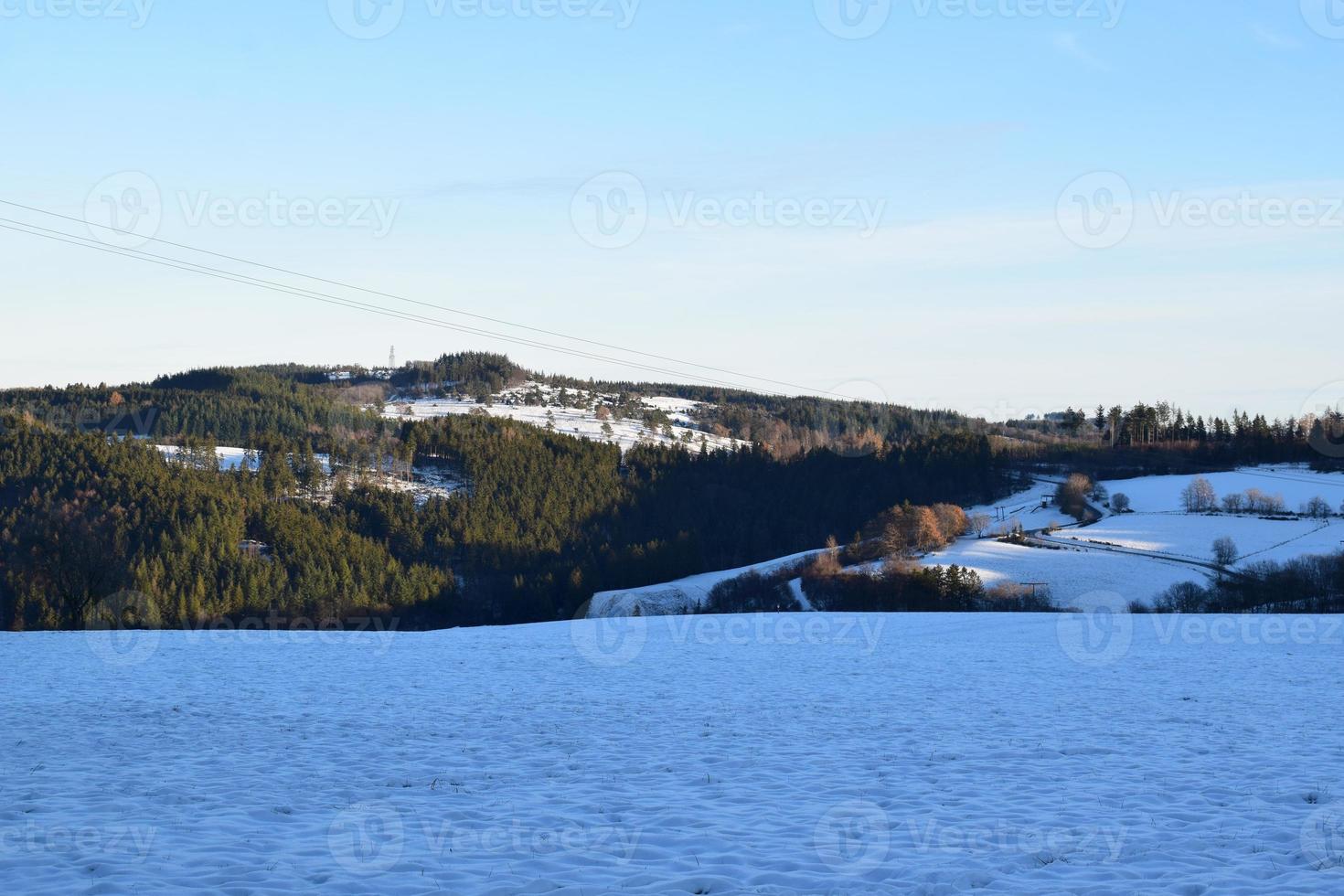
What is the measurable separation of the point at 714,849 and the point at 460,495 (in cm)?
17484

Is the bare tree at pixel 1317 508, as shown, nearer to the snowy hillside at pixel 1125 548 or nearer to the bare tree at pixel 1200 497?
the snowy hillside at pixel 1125 548

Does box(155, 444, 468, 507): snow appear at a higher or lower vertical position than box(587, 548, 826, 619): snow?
higher

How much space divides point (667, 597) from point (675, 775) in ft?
325

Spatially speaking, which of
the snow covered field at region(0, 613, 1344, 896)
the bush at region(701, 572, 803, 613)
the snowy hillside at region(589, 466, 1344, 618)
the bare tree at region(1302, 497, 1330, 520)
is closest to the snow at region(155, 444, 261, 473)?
the snowy hillside at region(589, 466, 1344, 618)

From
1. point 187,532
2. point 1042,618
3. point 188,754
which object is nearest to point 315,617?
point 187,532

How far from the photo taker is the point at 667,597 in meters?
112

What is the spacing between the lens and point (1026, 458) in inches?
6531

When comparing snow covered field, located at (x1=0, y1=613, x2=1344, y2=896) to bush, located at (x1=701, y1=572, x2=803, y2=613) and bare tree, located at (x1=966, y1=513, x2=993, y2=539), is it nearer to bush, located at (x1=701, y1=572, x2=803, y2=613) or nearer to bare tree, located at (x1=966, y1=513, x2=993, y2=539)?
bush, located at (x1=701, y1=572, x2=803, y2=613)

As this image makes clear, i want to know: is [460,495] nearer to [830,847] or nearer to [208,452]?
[208,452]

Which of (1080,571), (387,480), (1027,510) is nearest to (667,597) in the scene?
(1080,571)

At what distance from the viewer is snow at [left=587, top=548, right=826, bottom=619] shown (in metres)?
107

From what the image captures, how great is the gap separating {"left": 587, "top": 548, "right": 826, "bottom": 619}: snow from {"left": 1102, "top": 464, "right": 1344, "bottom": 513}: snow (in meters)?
43.7

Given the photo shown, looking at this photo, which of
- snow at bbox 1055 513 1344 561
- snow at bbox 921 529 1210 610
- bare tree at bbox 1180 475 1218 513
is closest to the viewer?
snow at bbox 921 529 1210 610

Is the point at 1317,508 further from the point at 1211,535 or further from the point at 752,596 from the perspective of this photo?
the point at 752,596
